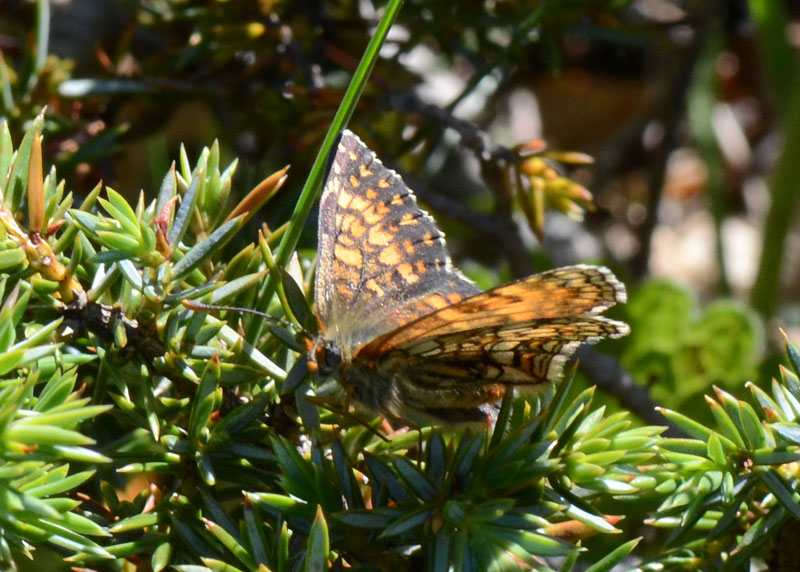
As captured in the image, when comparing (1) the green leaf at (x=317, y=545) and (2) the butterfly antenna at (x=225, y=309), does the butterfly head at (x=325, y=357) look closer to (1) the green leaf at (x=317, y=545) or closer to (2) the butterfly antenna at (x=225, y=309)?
(2) the butterfly antenna at (x=225, y=309)

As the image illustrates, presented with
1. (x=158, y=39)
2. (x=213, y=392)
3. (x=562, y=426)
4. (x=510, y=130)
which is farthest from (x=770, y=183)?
(x=213, y=392)

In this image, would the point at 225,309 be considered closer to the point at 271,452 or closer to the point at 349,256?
the point at 271,452

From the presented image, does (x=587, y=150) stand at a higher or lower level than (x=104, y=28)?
lower

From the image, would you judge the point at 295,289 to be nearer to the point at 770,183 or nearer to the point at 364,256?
the point at 364,256

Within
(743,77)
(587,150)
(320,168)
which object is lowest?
(587,150)

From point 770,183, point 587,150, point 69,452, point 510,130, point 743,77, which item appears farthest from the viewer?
point 743,77

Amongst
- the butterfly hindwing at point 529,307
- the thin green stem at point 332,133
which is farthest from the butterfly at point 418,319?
the thin green stem at point 332,133

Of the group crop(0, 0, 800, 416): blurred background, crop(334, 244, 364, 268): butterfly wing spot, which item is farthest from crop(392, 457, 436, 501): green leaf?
crop(0, 0, 800, 416): blurred background
